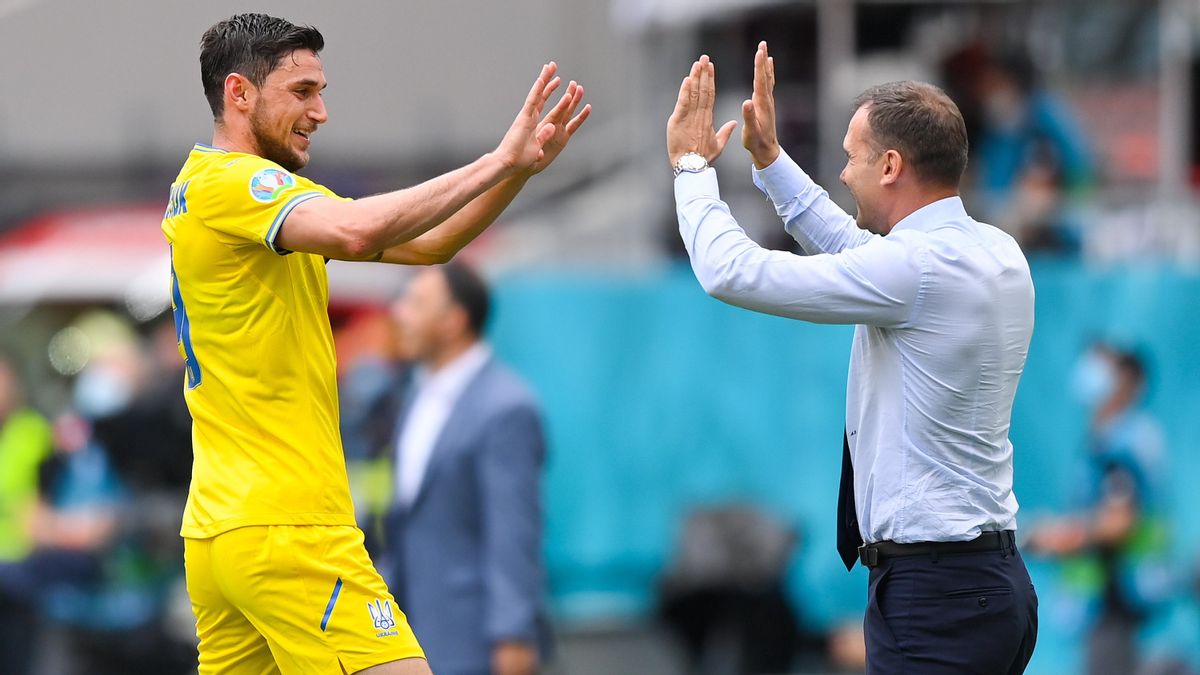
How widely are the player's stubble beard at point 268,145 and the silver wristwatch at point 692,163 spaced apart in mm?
965

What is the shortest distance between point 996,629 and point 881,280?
36.1 inches

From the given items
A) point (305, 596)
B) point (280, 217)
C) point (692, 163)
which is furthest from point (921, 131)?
point (305, 596)

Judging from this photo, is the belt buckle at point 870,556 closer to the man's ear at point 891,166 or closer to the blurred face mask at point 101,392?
the man's ear at point 891,166

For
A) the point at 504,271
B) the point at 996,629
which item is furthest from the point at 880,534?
the point at 504,271

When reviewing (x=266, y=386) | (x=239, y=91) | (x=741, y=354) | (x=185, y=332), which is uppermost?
(x=239, y=91)

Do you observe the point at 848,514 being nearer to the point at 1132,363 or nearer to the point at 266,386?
the point at 266,386

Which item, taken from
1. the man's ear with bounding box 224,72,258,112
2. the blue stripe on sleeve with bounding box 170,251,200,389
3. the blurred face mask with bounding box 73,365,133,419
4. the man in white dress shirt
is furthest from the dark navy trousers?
the blurred face mask with bounding box 73,365,133,419

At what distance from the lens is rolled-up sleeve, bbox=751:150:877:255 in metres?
4.72

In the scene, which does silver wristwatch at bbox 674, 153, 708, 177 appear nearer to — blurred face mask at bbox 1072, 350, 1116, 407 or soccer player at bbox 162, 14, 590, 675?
soccer player at bbox 162, 14, 590, 675

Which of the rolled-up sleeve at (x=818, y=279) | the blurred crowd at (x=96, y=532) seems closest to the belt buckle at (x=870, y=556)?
the rolled-up sleeve at (x=818, y=279)

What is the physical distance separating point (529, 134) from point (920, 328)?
108 centimetres

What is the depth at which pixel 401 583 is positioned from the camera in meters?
5.92

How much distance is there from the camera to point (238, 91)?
14.0 ft

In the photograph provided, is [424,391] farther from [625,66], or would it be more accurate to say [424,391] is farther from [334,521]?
[625,66]
